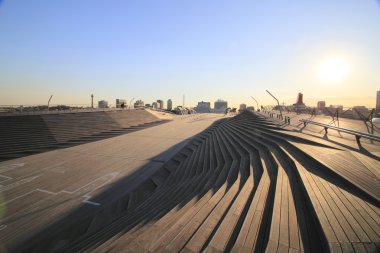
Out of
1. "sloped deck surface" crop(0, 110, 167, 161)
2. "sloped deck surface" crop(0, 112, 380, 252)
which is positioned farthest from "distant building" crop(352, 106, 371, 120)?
"sloped deck surface" crop(0, 110, 167, 161)

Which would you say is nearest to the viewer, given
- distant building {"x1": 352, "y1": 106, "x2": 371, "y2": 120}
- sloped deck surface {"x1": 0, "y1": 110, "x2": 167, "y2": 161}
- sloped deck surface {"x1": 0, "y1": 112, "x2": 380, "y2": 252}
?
sloped deck surface {"x1": 0, "y1": 112, "x2": 380, "y2": 252}

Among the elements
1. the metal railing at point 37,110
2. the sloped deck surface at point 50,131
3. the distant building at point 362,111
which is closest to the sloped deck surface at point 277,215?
the distant building at point 362,111

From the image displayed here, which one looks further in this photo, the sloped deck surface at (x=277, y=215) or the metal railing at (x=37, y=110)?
the metal railing at (x=37, y=110)

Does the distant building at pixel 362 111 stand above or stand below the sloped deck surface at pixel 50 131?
above

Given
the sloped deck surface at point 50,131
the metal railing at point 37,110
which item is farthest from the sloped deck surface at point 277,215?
the metal railing at point 37,110

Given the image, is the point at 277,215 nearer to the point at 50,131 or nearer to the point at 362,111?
the point at 362,111

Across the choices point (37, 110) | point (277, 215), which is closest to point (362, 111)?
point (277, 215)

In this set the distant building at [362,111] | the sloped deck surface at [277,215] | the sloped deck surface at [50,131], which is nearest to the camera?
the sloped deck surface at [277,215]

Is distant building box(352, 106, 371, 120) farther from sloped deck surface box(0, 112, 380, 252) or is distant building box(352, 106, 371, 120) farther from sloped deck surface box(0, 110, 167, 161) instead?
sloped deck surface box(0, 110, 167, 161)

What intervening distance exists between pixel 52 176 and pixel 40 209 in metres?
4.09

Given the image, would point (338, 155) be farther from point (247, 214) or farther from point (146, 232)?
point (146, 232)

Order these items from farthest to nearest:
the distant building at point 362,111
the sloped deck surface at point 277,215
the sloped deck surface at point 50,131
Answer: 1. the sloped deck surface at point 50,131
2. the distant building at point 362,111
3. the sloped deck surface at point 277,215

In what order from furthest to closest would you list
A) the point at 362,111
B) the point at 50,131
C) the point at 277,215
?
the point at 50,131
the point at 362,111
the point at 277,215

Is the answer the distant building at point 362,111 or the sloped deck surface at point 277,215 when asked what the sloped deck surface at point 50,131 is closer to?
the sloped deck surface at point 277,215
